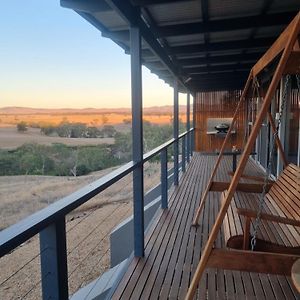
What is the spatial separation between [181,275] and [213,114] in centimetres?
977

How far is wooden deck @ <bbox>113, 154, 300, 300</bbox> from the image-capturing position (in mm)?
2096

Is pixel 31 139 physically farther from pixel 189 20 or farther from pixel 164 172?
pixel 189 20

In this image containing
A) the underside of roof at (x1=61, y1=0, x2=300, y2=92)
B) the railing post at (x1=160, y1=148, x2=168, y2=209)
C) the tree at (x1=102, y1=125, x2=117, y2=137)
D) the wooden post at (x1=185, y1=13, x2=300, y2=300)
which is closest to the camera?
the wooden post at (x1=185, y1=13, x2=300, y2=300)

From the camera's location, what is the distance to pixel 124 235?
566 centimetres

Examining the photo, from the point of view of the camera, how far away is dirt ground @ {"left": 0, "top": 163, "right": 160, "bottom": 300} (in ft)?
38.1

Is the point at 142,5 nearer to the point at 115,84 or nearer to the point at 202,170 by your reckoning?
the point at 202,170

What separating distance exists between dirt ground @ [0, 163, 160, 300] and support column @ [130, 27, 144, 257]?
798 cm

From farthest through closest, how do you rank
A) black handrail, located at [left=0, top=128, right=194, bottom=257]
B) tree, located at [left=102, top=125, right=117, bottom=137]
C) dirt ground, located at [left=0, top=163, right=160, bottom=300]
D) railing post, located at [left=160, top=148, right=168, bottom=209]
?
1. tree, located at [left=102, top=125, right=117, bottom=137]
2. dirt ground, located at [left=0, top=163, right=160, bottom=300]
3. railing post, located at [left=160, top=148, right=168, bottom=209]
4. black handrail, located at [left=0, top=128, right=194, bottom=257]

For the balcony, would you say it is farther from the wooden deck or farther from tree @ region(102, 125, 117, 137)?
tree @ region(102, 125, 117, 137)

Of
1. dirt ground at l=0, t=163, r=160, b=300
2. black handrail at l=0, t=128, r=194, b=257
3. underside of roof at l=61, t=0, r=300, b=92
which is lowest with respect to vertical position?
dirt ground at l=0, t=163, r=160, b=300

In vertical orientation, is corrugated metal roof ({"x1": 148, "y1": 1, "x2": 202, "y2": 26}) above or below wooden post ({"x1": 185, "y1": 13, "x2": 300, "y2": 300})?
above

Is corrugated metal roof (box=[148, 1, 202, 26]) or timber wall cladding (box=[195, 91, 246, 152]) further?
timber wall cladding (box=[195, 91, 246, 152])

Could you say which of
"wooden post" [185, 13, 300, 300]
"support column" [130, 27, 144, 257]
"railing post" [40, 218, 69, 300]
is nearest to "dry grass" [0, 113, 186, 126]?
"support column" [130, 27, 144, 257]

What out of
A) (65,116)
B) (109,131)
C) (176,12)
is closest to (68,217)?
(65,116)
